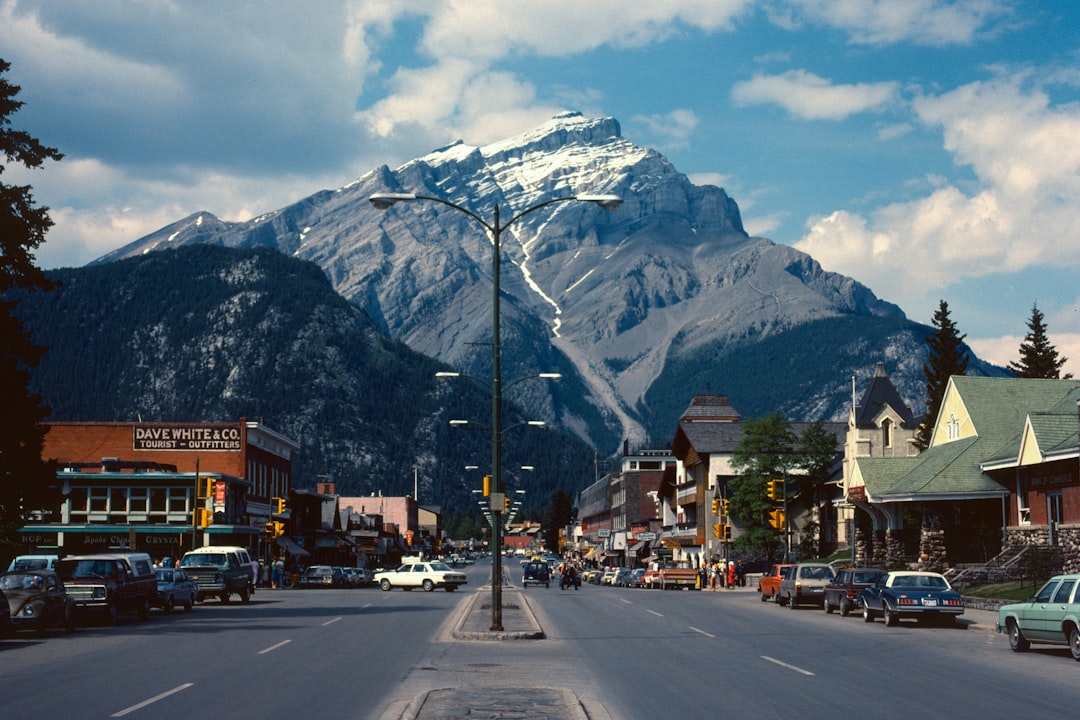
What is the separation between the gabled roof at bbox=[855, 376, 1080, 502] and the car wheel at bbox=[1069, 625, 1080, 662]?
2521 centimetres

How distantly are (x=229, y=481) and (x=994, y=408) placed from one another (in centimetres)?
4870

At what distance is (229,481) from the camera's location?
265 feet

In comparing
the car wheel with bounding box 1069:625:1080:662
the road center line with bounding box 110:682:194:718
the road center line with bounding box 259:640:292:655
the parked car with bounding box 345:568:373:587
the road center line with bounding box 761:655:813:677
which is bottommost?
the parked car with bounding box 345:568:373:587

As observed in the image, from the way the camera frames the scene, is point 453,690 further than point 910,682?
No

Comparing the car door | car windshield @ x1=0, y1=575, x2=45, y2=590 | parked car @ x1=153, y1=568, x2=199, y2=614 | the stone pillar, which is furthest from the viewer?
the stone pillar

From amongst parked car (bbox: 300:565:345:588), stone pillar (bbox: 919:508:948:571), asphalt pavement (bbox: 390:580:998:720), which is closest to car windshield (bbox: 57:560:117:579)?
asphalt pavement (bbox: 390:580:998:720)

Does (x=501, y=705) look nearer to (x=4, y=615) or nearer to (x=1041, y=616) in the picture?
(x=1041, y=616)

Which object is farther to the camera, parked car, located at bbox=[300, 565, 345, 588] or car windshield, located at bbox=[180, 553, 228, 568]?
parked car, located at bbox=[300, 565, 345, 588]

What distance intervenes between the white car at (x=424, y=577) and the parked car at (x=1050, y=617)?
153ft

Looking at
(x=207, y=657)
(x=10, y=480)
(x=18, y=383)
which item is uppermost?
(x=18, y=383)

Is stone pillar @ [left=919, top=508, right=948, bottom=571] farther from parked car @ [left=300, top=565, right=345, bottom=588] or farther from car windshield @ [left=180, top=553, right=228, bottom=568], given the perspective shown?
parked car @ [left=300, top=565, right=345, bottom=588]

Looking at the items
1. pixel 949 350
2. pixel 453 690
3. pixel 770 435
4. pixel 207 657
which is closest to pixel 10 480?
pixel 207 657

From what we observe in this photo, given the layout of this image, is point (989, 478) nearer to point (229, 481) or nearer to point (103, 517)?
point (229, 481)

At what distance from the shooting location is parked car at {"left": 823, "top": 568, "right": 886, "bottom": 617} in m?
38.7
